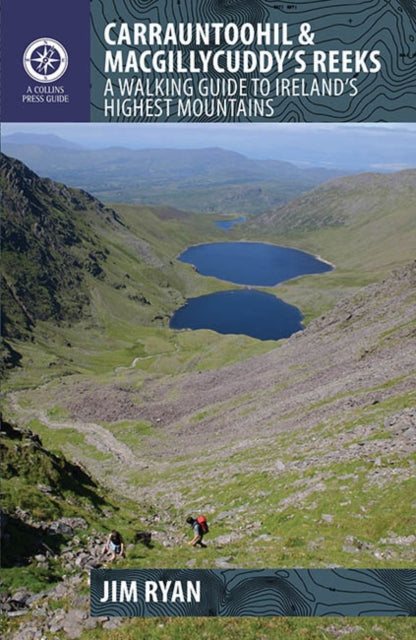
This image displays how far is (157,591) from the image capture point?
1984cm

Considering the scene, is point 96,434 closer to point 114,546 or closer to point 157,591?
point 114,546

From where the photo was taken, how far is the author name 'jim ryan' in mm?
19652

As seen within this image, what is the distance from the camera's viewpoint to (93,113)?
29.5m

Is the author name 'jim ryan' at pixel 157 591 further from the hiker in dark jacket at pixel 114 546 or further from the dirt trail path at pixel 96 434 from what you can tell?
the dirt trail path at pixel 96 434

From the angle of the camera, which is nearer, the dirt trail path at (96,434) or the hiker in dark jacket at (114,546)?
the hiker in dark jacket at (114,546)

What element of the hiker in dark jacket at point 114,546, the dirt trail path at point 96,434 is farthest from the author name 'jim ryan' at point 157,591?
the dirt trail path at point 96,434

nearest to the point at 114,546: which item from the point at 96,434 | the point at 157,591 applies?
the point at 157,591

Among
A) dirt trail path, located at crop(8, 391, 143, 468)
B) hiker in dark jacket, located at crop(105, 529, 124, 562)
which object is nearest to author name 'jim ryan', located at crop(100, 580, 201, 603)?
hiker in dark jacket, located at crop(105, 529, 124, 562)

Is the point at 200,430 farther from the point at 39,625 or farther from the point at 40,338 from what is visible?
the point at 40,338

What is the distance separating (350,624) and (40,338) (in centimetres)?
18750

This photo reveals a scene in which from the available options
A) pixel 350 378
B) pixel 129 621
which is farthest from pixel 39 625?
pixel 350 378

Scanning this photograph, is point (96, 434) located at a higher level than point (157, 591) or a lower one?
lower

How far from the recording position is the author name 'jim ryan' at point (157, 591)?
64.5 feet

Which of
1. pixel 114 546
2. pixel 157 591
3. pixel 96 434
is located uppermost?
pixel 157 591
